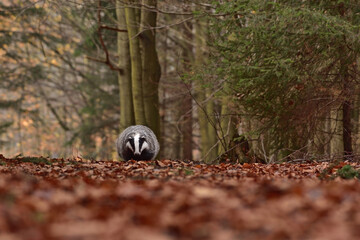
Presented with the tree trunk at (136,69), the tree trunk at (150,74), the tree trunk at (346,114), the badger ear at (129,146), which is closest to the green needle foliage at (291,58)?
the tree trunk at (346,114)

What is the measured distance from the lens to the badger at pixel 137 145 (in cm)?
1042

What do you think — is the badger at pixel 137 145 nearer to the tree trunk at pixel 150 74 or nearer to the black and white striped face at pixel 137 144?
the black and white striped face at pixel 137 144

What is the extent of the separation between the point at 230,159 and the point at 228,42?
8.96 ft

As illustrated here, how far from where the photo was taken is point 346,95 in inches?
391

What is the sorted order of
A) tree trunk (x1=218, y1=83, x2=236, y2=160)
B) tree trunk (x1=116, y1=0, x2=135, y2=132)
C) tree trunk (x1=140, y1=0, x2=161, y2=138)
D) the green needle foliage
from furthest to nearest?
tree trunk (x1=116, y1=0, x2=135, y2=132) → tree trunk (x1=140, y1=0, x2=161, y2=138) → tree trunk (x1=218, y1=83, x2=236, y2=160) → the green needle foliage

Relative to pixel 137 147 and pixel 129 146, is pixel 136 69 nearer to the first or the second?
pixel 129 146

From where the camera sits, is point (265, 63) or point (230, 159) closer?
point (265, 63)

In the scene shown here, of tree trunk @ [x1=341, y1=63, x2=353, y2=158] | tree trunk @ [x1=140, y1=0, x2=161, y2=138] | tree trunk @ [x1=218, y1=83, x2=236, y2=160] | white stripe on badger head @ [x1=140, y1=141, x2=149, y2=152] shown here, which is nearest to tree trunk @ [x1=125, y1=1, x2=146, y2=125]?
tree trunk @ [x1=140, y1=0, x2=161, y2=138]

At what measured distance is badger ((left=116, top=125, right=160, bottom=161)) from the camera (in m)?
10.4

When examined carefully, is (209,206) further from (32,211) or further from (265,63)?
(265,63)

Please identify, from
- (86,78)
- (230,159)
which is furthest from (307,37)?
(86,78)

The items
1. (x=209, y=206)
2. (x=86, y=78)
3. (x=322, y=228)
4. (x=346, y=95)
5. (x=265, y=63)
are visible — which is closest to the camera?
(x=322, y=228)

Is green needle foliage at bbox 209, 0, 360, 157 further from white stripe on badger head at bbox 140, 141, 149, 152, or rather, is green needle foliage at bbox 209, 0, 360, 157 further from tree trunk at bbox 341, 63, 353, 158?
white stripe on badger head at bbox 140, 141, 149, 152

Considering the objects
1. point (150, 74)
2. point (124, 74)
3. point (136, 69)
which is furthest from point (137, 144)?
point (124, 74)
